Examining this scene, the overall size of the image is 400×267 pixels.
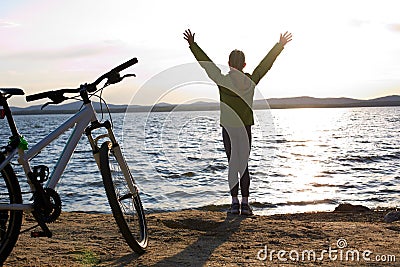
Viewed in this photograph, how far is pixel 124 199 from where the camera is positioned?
201 inches

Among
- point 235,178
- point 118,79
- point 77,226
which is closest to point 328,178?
point 235,178

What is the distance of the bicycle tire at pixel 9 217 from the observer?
455cm

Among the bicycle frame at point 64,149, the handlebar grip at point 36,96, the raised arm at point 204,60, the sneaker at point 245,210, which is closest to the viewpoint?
the bicycle frame at point 64,149

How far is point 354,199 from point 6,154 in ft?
34.2

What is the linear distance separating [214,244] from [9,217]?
6.80 feet

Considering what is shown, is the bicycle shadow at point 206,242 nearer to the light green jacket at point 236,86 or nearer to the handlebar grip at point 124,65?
the light green jacket at point 236,86

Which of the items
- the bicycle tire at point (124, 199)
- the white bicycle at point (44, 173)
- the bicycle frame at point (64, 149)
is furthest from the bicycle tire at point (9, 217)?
the bicycle tire at point (124, 199)

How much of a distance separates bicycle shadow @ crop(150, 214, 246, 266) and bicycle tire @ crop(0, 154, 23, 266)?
1.29m

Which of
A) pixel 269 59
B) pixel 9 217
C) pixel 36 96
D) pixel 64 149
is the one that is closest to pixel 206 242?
pixel 64 149

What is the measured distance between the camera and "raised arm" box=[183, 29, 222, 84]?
22.5ft

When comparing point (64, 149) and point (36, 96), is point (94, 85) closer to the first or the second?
point (36, 96)

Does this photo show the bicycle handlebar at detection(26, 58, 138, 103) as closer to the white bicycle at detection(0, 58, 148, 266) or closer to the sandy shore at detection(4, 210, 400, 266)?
the white bicycle at detection(0, 58, 148, 266)

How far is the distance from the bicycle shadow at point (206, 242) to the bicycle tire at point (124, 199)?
14.9 inches

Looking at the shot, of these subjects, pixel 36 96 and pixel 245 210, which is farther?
pixel 245 210
